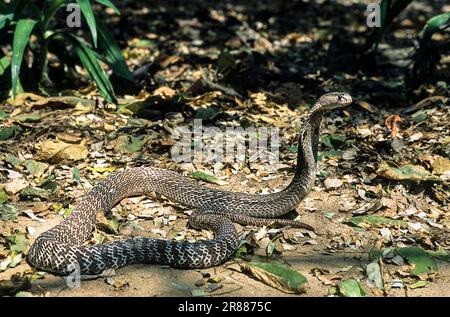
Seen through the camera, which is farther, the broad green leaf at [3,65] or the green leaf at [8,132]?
the broad green leaf at [3,65]

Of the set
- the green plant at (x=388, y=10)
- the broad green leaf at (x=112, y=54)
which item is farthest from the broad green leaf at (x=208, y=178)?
the green plant at (x=388, y=10)

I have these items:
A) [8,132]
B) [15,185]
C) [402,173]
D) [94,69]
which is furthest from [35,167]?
[402,173]

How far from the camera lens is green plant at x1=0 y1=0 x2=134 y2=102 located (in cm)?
877

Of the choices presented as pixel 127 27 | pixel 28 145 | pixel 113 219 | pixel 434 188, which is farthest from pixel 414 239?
pixel 127 27

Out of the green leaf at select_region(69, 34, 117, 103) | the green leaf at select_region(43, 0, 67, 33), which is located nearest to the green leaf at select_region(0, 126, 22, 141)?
the green leaf at select_region(69, 34, 117, 103)

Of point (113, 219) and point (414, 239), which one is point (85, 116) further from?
point (414, 239)

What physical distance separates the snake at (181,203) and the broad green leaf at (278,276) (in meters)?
0.34

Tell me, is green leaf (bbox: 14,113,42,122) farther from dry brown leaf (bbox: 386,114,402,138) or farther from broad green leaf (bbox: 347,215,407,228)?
dry brown leaf (bbox: 386,114,402,138)

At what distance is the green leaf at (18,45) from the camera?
8703 mm

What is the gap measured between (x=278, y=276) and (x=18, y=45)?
4794 millimetres

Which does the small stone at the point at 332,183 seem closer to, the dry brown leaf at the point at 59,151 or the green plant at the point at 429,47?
the dry brown leaf at the point at 59,151

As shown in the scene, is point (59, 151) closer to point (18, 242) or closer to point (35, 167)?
point (35, 167)

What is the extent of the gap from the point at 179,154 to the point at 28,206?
200cm

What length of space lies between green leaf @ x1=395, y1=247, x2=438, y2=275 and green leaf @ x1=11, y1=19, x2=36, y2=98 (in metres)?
5.03
